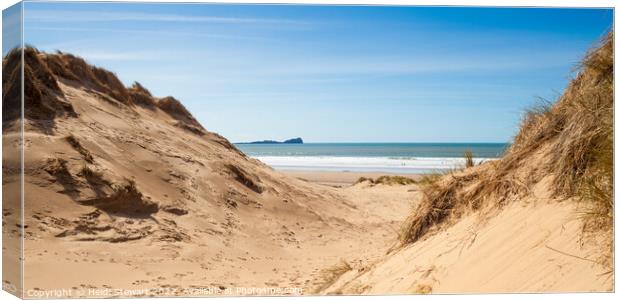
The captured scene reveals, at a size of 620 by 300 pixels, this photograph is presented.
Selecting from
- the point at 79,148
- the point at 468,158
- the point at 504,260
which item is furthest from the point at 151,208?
the point at 504,260

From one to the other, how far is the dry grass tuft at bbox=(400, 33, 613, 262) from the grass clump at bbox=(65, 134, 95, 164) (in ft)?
14.6

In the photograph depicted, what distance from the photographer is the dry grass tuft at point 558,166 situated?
4.74 m

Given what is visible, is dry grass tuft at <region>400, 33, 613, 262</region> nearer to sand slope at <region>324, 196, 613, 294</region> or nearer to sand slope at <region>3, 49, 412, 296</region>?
sand slope at <region>324, 196, 613, 294</region>

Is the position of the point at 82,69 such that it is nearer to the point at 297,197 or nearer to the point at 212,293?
the point at 297,197

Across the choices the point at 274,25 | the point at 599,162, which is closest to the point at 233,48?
the point at 274,25

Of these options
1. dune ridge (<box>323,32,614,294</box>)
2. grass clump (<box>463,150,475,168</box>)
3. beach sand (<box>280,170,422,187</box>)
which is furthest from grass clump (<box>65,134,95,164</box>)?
beach sand (<box>280,170,422,187</box>)

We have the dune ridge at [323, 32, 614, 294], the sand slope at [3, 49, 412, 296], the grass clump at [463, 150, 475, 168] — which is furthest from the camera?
the grass clump at [463, 150, 475, 168]

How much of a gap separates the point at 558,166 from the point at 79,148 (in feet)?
20.1

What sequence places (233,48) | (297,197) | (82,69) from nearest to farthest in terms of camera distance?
(233,48) < (297,197) < (82,69)

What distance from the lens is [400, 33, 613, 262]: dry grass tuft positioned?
15.5ft

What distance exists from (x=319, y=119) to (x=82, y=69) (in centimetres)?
724

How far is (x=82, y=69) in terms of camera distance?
476 inches

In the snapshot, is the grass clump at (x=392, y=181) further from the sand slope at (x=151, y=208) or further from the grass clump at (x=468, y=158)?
the grass clump at (x=468, y=158)

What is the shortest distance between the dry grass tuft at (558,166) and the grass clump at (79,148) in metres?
4.44
